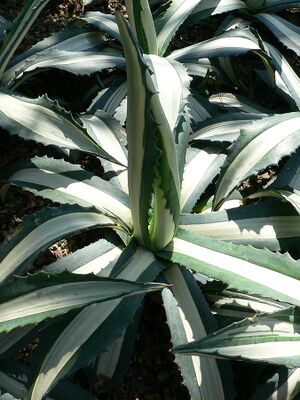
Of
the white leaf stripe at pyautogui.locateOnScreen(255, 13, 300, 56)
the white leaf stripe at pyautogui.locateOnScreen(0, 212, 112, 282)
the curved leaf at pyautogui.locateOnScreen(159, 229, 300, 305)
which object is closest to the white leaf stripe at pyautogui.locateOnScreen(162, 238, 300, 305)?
the curved leaf at pyautogui.locateOnScreen(159, 229, 300, 305)

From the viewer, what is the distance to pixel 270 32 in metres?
1.78

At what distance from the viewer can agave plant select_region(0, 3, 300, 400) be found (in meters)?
0.88

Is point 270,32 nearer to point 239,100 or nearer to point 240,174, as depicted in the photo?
point 239,100

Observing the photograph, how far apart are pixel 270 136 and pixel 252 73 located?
21.4 inches

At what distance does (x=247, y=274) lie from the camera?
983mm

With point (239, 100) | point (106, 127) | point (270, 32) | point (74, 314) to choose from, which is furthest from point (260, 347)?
point (270, 32)

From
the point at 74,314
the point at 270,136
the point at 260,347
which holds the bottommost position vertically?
the point at 260,347

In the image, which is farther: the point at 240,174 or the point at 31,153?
the point at 31,153

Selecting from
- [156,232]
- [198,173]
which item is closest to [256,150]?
[198,173]

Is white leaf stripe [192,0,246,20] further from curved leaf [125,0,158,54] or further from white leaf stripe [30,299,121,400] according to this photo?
white leaf stripe [30,299,121,400]

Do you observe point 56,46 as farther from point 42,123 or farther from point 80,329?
point 80,329

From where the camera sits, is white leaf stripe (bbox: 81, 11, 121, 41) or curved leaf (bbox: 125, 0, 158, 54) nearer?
curved leaf (bbox: 125, 0, 158, 54)

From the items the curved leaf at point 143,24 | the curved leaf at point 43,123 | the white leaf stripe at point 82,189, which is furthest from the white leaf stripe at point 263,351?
the curved leaf at point 143,24

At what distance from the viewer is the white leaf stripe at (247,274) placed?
3.15ft
